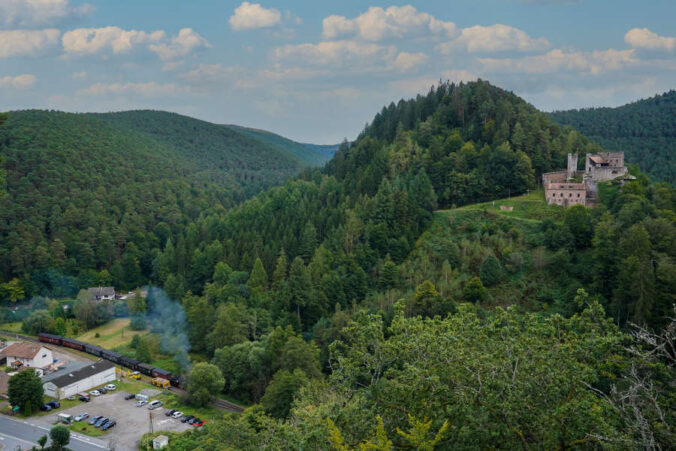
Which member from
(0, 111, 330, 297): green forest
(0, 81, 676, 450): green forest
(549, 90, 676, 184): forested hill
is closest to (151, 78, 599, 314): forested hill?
(0, 81, 676, 450): green forest

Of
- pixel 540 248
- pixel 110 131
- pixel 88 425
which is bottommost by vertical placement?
pixel 88 425

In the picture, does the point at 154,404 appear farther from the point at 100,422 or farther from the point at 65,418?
the point at 65,418

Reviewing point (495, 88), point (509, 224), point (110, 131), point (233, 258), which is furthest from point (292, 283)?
point (110, 131)

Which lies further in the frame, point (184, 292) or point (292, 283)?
point (184, 292)

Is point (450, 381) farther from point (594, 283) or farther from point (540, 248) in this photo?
point (540, 248)

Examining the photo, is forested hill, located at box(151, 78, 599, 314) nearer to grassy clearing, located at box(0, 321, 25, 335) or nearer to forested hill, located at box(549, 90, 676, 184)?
grassy clearing, located at box(0, 321, 25, 335)

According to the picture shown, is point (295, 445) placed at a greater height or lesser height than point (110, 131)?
lesser
